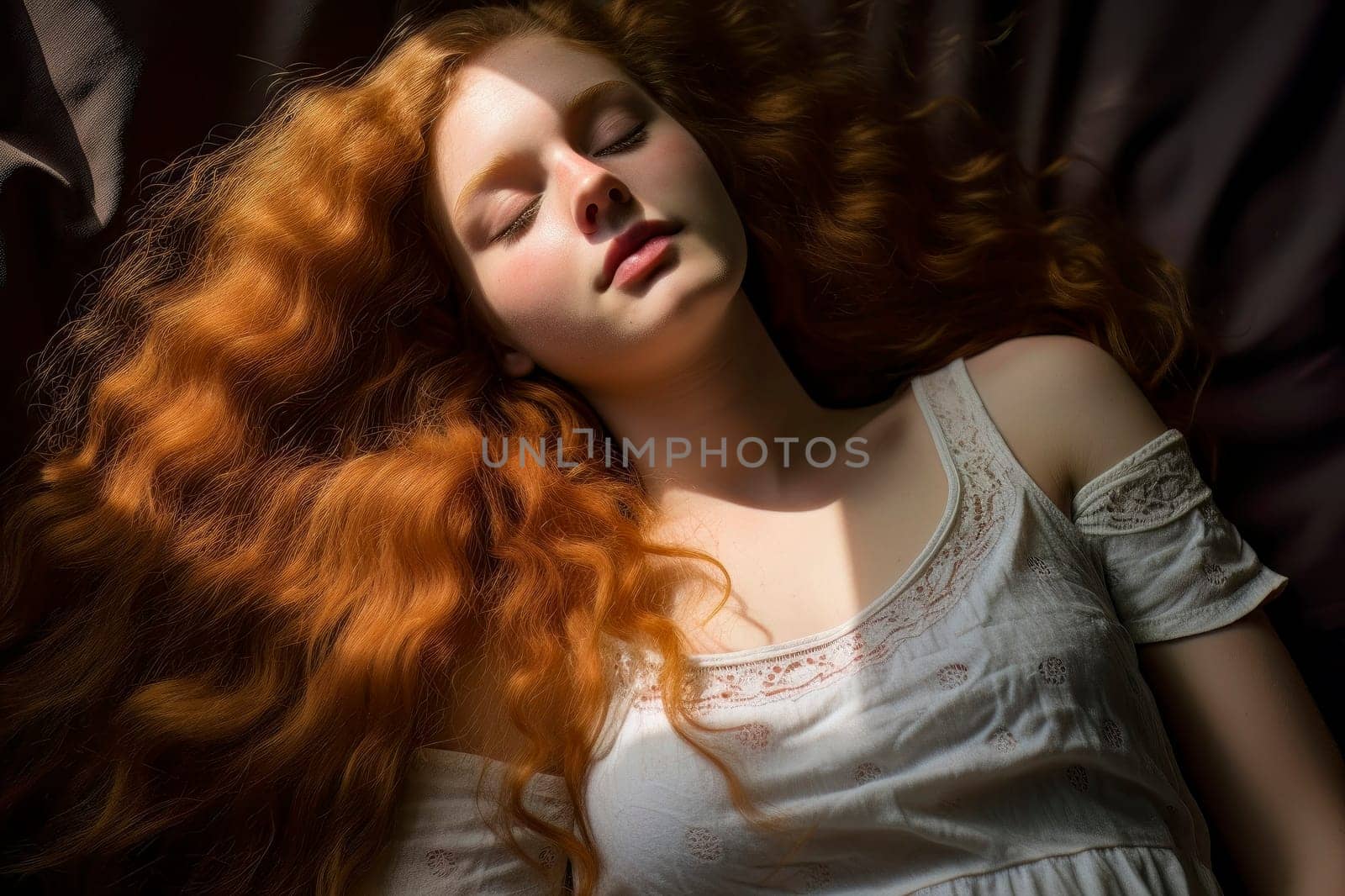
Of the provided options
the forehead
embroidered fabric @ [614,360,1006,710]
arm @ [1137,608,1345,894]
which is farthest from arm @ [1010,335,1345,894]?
the forehead

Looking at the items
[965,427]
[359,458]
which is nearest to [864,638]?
[965,427]

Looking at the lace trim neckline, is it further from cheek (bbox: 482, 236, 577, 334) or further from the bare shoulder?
cheek (bbox: 482, 236, 577, 334)

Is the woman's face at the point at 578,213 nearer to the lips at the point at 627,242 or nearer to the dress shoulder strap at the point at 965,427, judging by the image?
the lips at the point at 627,242

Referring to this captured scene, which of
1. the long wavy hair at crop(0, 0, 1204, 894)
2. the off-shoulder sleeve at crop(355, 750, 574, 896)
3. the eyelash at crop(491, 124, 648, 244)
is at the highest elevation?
the eyelash at crop(491, 124, 648, 244)

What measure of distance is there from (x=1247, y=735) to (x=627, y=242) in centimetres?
86

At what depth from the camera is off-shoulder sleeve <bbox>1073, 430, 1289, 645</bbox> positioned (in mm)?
1247

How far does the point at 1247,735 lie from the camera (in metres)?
1.21

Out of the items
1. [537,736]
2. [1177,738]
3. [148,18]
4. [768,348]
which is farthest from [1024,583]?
[148,18]

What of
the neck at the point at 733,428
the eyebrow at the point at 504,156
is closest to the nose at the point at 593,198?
the eyebrow at the point at 504,156

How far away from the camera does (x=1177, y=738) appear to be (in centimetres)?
125

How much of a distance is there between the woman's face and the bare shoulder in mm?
366

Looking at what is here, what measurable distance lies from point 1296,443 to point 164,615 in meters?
1.48

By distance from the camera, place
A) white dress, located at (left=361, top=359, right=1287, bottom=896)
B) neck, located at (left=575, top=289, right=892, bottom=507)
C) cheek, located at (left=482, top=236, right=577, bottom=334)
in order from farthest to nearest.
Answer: neck, located at (left=575, top=289, right=892, bottom=507), cheek, located at (left=482, top=236, right=577, bottom=334), white dress, located at (left=361, top=359, right=1287, bottom=896)

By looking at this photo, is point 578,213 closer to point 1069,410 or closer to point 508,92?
point 508,92
